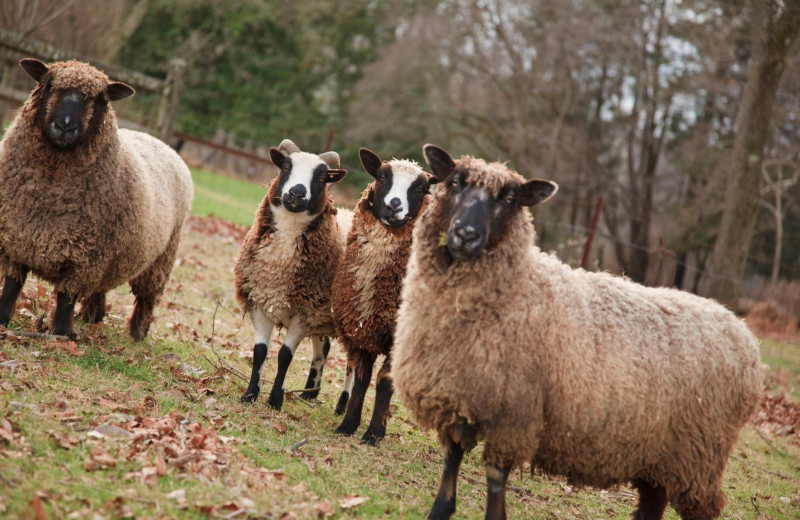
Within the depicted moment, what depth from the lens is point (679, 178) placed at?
2878 cm

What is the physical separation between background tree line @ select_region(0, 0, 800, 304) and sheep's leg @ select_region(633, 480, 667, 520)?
13.7 metres

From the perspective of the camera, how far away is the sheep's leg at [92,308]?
23.7ft

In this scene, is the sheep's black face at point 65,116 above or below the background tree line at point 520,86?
below

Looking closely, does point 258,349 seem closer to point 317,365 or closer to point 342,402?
point 317,365

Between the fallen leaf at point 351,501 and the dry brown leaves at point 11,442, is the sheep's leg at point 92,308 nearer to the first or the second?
the dry brown leaves at point 11,442

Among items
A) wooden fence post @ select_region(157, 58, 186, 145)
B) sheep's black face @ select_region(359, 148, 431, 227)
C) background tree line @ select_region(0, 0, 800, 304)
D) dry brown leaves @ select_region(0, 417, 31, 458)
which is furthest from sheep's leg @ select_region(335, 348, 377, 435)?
background tree line @ select_region(0, 0, 800, 304)

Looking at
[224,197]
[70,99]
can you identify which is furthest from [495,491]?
[224,197]

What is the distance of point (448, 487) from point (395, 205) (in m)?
2.50

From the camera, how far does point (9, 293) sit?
612cm

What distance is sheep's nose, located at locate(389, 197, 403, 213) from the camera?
602 centimetres

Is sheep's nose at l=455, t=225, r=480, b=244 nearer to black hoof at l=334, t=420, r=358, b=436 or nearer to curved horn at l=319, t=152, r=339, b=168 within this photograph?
black hoof at l=334, t=420, r=358, b=436

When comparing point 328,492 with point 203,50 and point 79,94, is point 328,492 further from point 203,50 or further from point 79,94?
point 203,50

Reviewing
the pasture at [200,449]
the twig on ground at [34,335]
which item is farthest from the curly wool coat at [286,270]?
the twig on ground at [34,335]

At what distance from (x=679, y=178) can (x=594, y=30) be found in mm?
7783
